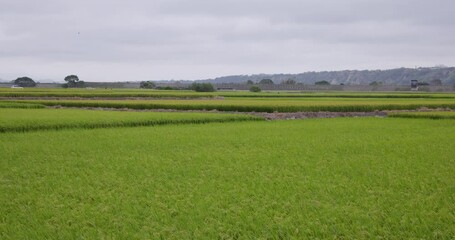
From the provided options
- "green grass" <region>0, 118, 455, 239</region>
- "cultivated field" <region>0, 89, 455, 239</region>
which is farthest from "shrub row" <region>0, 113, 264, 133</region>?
"green grass" <region>0, 118, 455, 239</region>

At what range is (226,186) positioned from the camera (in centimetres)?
891

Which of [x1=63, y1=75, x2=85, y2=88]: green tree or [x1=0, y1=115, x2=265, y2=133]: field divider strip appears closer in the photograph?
[x1=0, y1=115, x2=265, y2=133]: field divider strip

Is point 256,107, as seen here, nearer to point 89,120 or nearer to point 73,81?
point 89,120

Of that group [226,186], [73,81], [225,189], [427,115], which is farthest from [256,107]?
[73,81]

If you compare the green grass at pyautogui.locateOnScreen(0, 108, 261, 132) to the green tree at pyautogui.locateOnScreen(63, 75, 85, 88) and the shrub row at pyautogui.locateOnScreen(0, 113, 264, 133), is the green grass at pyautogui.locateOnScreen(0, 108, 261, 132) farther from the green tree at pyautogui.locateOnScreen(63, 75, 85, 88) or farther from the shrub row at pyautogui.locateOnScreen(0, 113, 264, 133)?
the green tree at pyautogui.locateOnScreen(63, 75, 85, 88)

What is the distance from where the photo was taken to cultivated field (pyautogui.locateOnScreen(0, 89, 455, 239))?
6598 millimetres

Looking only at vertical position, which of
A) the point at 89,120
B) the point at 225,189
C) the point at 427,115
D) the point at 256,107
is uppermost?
the point at 89,120

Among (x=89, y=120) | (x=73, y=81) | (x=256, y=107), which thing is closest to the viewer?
(x=89, y=120)

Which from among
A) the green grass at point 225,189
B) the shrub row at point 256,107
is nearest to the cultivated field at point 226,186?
the green grass at point 225,189

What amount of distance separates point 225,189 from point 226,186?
0.21 meters

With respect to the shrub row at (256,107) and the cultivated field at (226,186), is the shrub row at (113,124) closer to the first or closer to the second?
the cultivated field at (226,186)

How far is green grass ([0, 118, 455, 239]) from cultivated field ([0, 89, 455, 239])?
0.09 feet

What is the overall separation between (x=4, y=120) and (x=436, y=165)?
678 inches

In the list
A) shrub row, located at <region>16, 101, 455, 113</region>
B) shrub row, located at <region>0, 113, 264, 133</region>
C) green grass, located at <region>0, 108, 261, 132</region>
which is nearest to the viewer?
shrub row, located at <region>0, 113, 264, 133</region>
